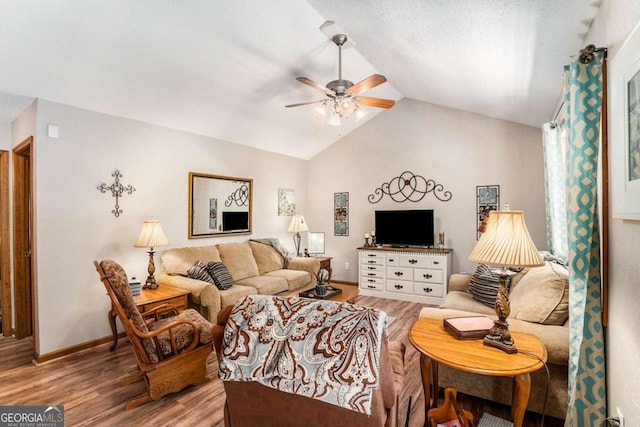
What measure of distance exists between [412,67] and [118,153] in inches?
133

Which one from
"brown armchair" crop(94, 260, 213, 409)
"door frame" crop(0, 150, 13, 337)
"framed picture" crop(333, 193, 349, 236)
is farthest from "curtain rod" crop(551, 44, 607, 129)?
"door frame" crop(0, 150, 13, 337)

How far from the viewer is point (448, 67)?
3.21 m

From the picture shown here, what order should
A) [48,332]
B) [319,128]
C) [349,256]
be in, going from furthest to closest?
[349,256] < [319,128] < [48,332]

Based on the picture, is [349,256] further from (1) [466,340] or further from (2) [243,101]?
(1) [466,340]

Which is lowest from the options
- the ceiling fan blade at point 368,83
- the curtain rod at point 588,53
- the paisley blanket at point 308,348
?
the paisley blanket at point 308,348

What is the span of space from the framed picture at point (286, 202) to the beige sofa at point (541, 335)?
380cm

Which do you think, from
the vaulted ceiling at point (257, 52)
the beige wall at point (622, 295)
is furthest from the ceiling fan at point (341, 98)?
the beige wall at point (622, 295)

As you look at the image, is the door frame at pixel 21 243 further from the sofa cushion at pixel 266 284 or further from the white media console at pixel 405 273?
the white media console at pixel 405 273

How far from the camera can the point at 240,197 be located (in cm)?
500

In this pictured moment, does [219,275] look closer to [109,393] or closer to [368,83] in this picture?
[109,393]

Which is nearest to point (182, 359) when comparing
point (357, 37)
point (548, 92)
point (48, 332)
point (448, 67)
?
point (48, 332)

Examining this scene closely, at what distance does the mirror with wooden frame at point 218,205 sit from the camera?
4332 mm

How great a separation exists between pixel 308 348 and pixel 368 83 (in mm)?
2370

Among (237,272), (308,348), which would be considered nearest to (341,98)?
(308,348)
